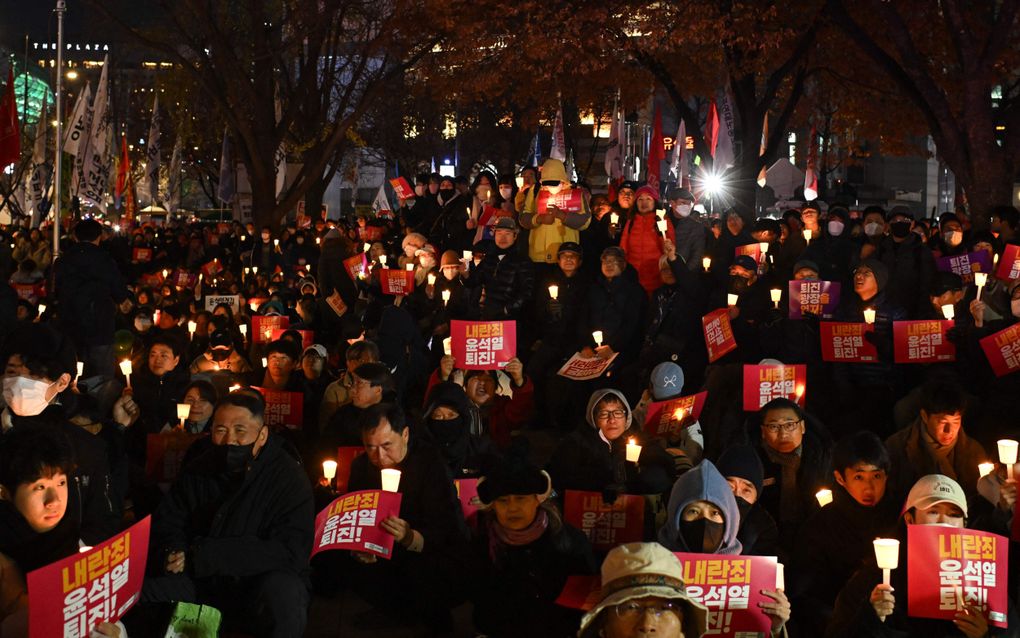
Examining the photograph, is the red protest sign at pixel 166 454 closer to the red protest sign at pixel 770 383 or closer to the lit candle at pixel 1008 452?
the red protest sign at pixel 770 383

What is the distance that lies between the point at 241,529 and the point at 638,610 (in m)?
2.06

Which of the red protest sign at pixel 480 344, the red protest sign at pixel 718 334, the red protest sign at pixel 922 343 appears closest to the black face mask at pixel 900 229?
the red protest sign at pixel 718 334

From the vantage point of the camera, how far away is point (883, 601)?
4.54 meters

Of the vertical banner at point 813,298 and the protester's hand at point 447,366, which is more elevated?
the vertical banner at point 813,298

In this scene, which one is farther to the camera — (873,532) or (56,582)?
(873,532)

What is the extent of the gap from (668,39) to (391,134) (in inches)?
1427

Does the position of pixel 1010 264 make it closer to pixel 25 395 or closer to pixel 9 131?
pixel 25 395

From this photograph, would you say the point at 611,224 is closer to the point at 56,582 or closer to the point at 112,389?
the point at 112,389

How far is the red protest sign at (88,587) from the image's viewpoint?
12.7 ft

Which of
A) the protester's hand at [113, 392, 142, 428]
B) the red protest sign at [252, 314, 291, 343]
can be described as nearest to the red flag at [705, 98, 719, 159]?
the red protest sign at [252, 314, 291, 343]

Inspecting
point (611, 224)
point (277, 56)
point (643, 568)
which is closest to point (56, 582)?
point (643, 568)

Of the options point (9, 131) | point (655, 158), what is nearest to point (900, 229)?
point (655, 158)

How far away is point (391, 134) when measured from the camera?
54.9 meters

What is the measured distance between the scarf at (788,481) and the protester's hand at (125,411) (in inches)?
145
